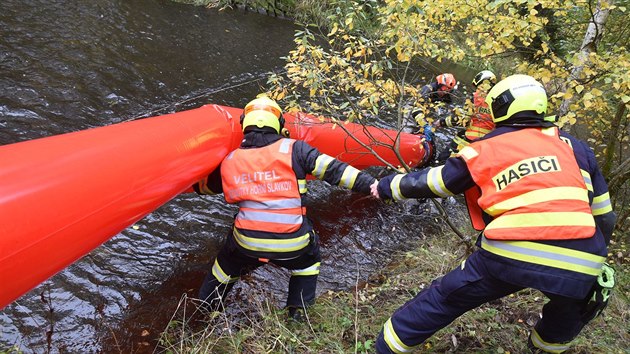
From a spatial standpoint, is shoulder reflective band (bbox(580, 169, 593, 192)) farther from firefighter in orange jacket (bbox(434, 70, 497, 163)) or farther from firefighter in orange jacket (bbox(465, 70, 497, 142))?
firefighter in orange jacket (bbox(465, 70, 497, 142))

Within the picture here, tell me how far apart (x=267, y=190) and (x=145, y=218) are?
203 centimetres

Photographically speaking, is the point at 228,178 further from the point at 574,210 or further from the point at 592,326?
the point at 592,326

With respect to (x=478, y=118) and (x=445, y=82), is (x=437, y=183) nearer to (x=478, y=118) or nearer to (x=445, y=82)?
(x=478, y=118)

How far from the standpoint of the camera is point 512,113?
96.0 inches

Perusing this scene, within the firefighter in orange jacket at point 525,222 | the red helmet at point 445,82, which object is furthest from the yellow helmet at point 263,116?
the red helmet at point 445,82

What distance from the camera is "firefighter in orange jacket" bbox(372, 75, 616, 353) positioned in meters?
2.13

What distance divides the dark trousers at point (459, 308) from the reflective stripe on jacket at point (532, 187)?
28cm

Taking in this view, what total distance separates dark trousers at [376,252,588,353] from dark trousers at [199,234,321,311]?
0.79 metres

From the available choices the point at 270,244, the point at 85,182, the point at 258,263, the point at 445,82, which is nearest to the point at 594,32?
the point at 445,82

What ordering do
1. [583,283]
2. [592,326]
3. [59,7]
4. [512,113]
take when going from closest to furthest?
[583,283]
[512,113]
[592,326]
[59,7]

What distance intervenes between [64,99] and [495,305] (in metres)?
5.91

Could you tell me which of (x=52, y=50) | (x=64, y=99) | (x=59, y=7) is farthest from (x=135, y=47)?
(x=64, y=99)

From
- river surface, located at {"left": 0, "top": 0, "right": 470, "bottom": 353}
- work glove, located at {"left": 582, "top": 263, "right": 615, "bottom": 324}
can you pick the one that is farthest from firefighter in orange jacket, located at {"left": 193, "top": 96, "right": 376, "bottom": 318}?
work glove, located at {"left": 582, "top": 263, "right": 615, "bottom": 324}

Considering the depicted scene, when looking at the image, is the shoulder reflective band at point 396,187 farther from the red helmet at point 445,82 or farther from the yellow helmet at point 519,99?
the red helmet at point 445,82
